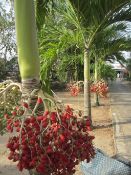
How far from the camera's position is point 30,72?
10.8 feet

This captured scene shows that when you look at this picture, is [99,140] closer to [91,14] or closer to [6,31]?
[91,14]

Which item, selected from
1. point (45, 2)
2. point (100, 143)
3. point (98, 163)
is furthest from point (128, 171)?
point (100, 143)

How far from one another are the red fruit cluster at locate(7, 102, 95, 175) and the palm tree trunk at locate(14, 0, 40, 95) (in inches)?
20.9

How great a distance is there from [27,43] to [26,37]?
A: 5 centimetres

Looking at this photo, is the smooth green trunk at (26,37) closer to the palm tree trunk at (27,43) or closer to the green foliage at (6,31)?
the palm tree trunk at (27,43)

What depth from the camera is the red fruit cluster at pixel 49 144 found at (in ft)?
8.74

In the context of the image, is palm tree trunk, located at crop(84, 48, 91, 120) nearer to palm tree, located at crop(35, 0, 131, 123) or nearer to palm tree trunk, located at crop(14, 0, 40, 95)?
palm tree, located at crop(35, 0, 131, 123)

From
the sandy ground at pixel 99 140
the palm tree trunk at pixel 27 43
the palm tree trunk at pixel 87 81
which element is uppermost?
the palm tree trunk at pixel 27 43

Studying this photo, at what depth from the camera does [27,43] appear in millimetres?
3219

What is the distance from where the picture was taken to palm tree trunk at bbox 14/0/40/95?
3199mm

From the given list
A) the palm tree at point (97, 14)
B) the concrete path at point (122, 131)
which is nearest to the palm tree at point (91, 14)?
the palm tree at point (97, 14)

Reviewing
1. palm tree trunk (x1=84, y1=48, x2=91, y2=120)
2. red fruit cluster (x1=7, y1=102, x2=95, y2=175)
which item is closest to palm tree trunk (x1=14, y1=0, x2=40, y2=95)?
red fruit cluster (x1=7, y1=102, x2=95, y2=175)

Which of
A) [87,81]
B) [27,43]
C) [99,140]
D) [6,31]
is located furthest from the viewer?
[6,31]

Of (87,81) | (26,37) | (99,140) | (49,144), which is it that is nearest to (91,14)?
(87,81)
